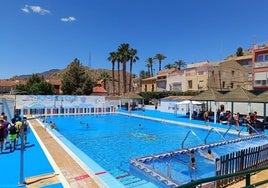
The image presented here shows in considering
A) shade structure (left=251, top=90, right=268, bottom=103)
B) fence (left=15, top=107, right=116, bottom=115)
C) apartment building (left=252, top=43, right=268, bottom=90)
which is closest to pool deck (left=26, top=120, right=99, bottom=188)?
shade structure (left=251, top=90, right=268, bottom=103)

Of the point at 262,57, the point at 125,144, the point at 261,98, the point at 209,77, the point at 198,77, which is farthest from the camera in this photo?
the point at 198,77

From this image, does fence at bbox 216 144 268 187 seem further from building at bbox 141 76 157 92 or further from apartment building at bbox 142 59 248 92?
building at bbox 141 76 157 92

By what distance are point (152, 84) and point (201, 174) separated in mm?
57385

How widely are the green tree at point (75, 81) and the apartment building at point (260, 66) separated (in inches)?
1396

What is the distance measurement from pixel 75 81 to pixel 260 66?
37956mm

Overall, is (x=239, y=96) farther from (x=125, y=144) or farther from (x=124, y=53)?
(x=124, y=53)

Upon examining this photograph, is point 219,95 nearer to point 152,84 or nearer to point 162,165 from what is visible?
point 162,165

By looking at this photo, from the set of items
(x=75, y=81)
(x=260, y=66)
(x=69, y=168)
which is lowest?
(x=69, y=168)

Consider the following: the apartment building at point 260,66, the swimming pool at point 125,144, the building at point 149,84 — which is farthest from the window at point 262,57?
the building at point 149,84

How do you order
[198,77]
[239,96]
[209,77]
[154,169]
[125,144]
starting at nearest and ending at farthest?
[154,169] < [125,144] < [239,96] < [209,77] < [198,77]

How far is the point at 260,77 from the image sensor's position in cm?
3219

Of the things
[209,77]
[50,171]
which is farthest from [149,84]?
[50,171]

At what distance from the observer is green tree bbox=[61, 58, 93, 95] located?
181 ft

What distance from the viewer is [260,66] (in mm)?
32188
